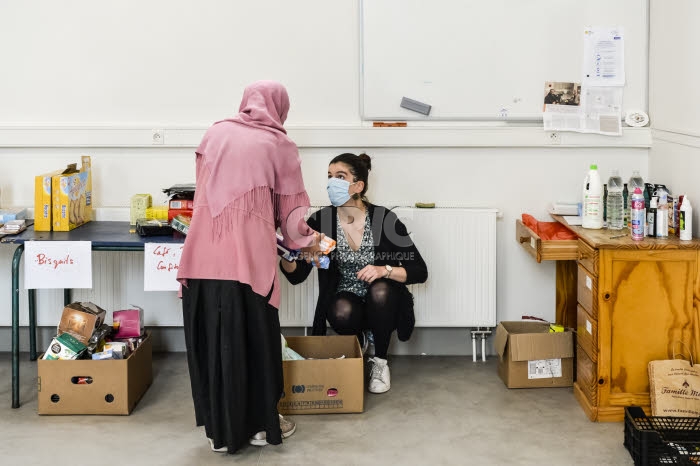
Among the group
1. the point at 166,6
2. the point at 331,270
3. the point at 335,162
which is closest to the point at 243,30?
the point at 166,6

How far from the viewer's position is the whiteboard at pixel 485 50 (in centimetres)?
422

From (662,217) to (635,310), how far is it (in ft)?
1.32

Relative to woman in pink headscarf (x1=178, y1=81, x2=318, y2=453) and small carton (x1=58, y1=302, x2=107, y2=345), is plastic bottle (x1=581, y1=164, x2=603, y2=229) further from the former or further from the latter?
small carton (x1=58, y1=302, x2=107, y2=345)

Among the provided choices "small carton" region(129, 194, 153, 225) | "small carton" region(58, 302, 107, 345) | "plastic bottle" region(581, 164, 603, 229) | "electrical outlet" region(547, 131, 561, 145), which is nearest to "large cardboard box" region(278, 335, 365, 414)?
"small carton" region(58, 302, 107, 345)

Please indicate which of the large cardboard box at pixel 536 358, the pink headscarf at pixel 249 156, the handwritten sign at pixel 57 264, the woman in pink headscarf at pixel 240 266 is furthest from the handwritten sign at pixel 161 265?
the large cardboard box at pixel 536 358

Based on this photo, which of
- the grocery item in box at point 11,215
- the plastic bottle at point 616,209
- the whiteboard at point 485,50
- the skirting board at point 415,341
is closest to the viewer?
the plastic bottle at point 616,209

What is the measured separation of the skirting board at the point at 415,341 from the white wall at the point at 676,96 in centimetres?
123

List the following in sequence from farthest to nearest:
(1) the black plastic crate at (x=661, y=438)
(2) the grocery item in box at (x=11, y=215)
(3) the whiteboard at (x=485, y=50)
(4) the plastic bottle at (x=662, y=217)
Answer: (3) the whiteboard at (x=485, y=50) < (2) the grocery item in box at (x=11, y=215) < (4) the plastic bottle at (x=662, y=217) < (1) the black plastic crate at (x=661, y=438)

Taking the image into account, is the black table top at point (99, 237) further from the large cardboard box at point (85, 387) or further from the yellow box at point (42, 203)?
the large cardboard box at point (85, 387)

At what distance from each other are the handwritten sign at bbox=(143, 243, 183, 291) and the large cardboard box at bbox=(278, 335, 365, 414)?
2.00 ft

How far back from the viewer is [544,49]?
424cm

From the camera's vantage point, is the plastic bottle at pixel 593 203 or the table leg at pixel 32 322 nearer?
the plastic bottle at pixel 593 203

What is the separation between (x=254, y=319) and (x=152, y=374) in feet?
3.71

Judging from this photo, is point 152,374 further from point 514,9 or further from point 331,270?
point 514,9
